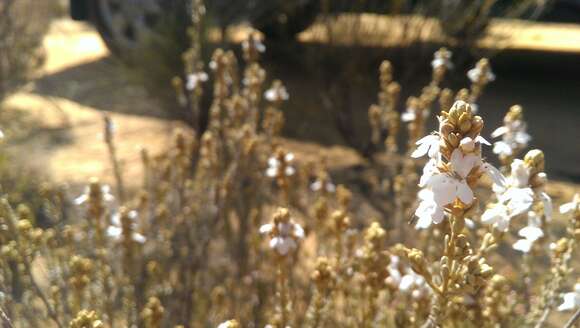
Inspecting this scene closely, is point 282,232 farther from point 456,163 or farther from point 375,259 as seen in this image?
point 456,163

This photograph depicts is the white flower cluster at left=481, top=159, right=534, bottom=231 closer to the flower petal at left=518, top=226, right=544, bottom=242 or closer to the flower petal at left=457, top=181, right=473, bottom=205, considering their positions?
the flower petal at left=518, top=226, right=544, bottom=242

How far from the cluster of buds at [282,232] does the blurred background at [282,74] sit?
245 centimetres

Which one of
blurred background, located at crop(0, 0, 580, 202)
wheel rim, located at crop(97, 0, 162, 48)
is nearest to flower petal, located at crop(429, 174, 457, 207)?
blurred background, located at crop(0, 0, 580, 202)

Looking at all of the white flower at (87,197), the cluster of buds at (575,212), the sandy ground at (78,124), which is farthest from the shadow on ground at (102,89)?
the cluster of buds at (575,212)

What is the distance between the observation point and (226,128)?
2824 millimetres

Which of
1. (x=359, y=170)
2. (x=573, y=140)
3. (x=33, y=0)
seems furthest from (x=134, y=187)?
(x=573, y=140)

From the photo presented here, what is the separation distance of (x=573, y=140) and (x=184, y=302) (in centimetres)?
376

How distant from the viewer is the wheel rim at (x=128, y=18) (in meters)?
5.51

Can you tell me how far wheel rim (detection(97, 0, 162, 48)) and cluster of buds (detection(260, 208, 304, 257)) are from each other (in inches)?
158

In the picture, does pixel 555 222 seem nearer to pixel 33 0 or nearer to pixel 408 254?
pixel 408 254

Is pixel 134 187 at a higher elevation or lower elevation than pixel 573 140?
lower

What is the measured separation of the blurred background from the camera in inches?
177

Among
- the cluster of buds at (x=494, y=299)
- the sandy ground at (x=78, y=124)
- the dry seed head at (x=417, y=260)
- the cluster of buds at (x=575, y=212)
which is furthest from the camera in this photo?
the sandy ground at (x=78, y=124)

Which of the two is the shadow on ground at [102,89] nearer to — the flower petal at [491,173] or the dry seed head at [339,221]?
the dry seed head at [339,221]
